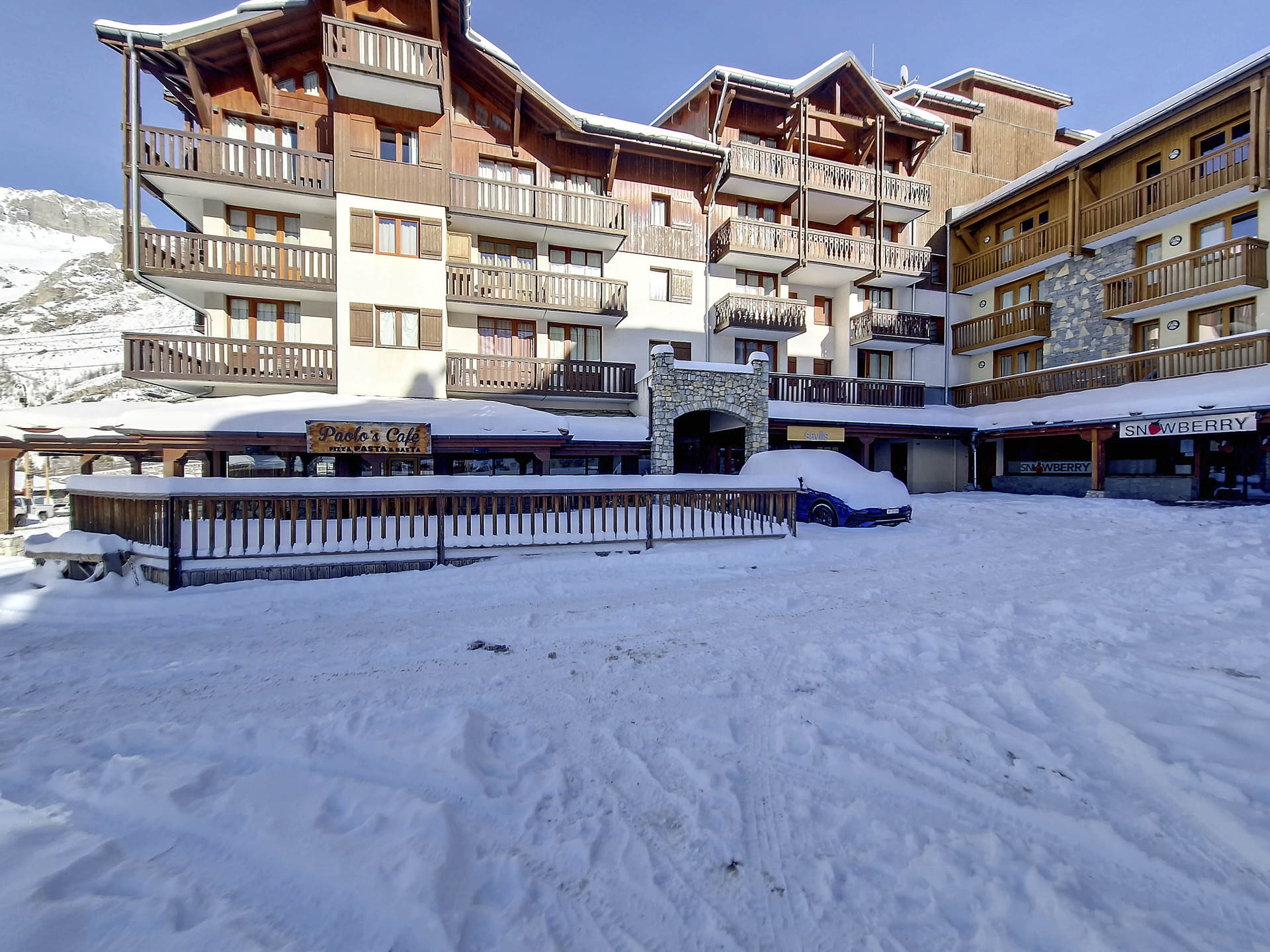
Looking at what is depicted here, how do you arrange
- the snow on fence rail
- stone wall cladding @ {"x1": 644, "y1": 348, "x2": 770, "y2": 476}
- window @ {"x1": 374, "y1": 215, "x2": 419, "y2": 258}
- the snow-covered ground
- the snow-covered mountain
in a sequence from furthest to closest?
the snow-covered mountain → window @ {"x1": 374, "y1": 215, "x2": 419, "y2": 258} → stone wall cladding @ {"x1": 644, "y1": 348, "x2": 770, "y2": 476} → the snow on fence rail → the snow-covered ground

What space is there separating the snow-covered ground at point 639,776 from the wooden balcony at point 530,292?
12122mm

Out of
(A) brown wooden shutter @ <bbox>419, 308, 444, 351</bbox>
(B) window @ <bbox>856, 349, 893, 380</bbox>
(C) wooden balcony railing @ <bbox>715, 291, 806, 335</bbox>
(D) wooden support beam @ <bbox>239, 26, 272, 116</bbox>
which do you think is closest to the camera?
(D) wooden support beam @ <bbox>239, 26, 272, 116</bbox>

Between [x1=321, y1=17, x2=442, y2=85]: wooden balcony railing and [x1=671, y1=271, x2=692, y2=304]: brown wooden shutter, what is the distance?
347 inches

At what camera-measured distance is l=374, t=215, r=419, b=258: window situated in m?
14.9

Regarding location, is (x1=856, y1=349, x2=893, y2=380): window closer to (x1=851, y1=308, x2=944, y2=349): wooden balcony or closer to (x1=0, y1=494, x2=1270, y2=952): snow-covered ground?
(x1=851, y1=308, x2=944, y2=349): wooden balcony

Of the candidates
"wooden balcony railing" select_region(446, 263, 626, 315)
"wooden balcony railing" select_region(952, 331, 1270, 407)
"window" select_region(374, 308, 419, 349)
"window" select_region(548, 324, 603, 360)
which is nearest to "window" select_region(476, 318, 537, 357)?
"window" select_region(548, 324, 603, 360)

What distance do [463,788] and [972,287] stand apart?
89.4ft

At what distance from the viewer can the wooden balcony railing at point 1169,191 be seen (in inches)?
601

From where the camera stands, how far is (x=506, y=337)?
17031 millimetres

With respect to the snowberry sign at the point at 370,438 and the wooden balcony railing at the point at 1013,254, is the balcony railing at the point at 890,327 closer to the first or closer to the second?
the wooden balcony railing at the point at 1013,254

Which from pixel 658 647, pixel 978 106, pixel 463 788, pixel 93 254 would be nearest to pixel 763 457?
pixel 658 647

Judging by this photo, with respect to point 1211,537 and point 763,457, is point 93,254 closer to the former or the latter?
point 763,457

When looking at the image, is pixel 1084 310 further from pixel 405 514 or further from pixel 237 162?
pixel 237 162

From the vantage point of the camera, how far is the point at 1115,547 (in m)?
8.62
